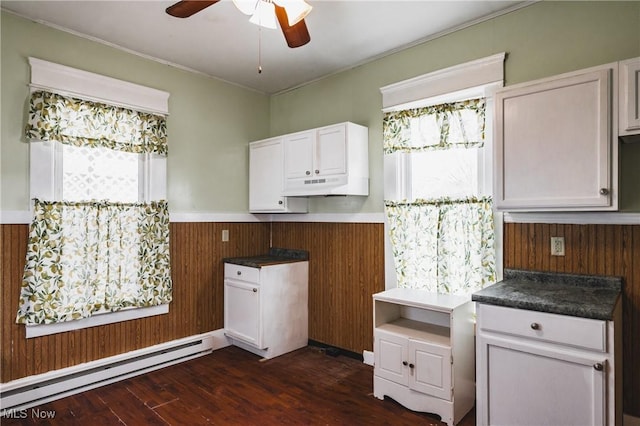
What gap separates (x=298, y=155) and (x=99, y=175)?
5.45 ft

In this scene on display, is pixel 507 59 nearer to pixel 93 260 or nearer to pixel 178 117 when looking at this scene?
pixel 178 117

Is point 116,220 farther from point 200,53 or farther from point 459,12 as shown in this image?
point 459,12

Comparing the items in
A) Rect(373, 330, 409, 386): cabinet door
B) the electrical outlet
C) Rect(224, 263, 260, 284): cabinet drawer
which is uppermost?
the electrical outlet

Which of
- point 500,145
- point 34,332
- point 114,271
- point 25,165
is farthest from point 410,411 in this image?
point 25,165

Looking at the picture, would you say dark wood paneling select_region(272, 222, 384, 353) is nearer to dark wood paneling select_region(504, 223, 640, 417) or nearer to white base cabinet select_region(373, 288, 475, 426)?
white base cabinet select_region(373, 288, 475, 426)

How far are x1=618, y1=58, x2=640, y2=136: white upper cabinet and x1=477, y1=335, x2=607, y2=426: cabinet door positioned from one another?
1.15 m

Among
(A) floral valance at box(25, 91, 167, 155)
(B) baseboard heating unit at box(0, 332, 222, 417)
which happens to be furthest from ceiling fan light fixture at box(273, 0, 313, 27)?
(B) baseboard heating unit at box(0, 332, 222, 417)

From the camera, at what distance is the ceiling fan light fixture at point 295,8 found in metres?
1.90

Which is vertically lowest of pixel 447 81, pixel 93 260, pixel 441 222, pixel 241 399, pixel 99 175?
pixel 241 399

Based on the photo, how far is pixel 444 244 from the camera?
287cm

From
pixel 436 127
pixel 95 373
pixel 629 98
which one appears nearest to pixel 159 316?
pixel 95 373

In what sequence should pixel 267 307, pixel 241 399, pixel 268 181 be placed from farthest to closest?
pixel 268 181 → pixel 267 307 → pixel 241 399

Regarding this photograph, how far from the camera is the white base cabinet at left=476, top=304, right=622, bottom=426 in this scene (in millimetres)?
1735

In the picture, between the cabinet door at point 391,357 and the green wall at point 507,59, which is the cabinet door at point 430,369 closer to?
the cabinet door at point 391,357
